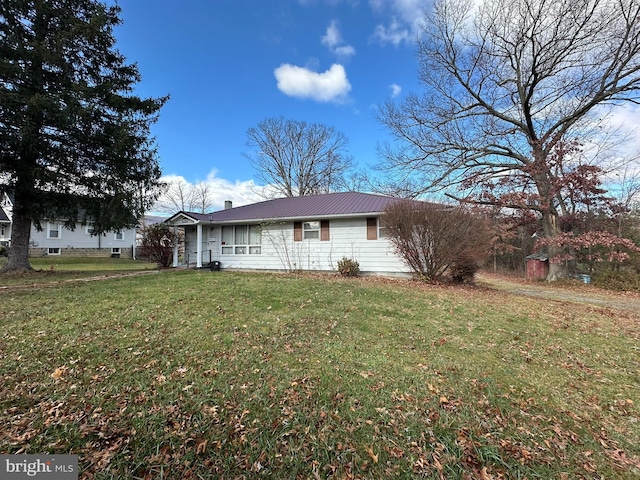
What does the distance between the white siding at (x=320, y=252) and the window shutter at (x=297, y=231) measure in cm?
14

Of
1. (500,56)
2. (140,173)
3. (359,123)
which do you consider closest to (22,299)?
(140,173)

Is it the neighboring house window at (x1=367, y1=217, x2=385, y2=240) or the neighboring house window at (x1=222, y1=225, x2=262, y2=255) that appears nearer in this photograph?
the neighboring house window at (x1=367, y1=217, x2=385, y2=240)

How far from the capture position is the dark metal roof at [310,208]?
1178 cm

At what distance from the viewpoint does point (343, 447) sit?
90.8 inches

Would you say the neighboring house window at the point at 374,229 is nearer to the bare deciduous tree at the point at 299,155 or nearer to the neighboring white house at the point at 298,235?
the neighboring white house at the point at 298,235

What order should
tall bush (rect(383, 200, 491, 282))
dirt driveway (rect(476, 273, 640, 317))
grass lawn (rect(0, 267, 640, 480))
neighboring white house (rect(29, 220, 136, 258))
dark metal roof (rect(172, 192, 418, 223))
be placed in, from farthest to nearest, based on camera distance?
1. neighboring white house (rect(29, 220, 136, 258))
2. dark metal roof (rect(172, 192, 418, 223))
3. tall bush (rect(383, 200, 491, 282))
4. dirt driveway (rect(476, 273, 640, 317))
5. grass lawn (rect(0, 267, 640, 480))

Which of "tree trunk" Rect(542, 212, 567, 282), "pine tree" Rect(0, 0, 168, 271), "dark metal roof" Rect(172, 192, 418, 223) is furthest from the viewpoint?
"tree trunk" Rect(542, 212, 567, 282)

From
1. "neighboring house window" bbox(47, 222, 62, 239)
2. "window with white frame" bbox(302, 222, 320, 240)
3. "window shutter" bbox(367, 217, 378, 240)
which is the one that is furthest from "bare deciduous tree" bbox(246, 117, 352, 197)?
"neighboring house window" bbox(47, 222, 62, 239)

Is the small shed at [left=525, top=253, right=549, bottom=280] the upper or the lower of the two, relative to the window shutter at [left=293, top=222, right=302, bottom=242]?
lower

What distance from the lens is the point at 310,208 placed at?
1350cm

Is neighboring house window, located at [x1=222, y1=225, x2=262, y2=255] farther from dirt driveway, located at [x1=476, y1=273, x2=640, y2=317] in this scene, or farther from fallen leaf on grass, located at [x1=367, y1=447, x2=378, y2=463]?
fallen leaf on grass, located at [x1=367, y1=447, x2=378, y2=463]

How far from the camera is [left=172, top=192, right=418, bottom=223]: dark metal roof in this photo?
11781mm

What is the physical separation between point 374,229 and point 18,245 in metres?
13.7

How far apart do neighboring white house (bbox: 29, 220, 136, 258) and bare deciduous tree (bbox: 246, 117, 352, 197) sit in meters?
13.7
